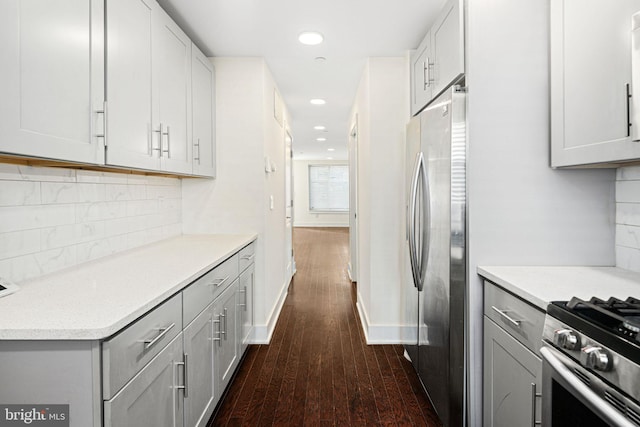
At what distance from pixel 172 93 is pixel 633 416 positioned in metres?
2.41

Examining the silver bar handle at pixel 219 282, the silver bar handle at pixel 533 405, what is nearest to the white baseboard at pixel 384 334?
the silver bar handle at pixel 219 282

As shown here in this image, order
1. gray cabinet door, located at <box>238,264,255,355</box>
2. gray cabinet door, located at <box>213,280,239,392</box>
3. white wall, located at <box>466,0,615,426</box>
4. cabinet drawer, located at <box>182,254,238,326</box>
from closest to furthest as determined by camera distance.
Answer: cabinet drawer, located at <box>182,254,238,326</box>, white wall, located at <box>466,0,615,426</box>, gray cabinet door, located at <box>213,280,239,392</box>, gray cabinet door, located at <box>238,264,255,355</box>

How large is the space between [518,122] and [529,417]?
1.27m

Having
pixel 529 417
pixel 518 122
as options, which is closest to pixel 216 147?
pixel 518 122

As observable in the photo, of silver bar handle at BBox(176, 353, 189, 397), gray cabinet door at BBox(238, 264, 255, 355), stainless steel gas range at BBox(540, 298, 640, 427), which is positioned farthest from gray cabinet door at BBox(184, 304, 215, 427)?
stainless steel gas range at BBox(540, 298, 640, 427)

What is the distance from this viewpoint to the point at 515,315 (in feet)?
4.64

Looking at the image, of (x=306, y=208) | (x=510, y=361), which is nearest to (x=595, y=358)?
(x=510, y=361)

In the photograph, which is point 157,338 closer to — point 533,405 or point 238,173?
point 533,405

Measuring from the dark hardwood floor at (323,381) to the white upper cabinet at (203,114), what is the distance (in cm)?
150

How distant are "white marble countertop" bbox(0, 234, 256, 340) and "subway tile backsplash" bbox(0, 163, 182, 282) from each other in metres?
0.08

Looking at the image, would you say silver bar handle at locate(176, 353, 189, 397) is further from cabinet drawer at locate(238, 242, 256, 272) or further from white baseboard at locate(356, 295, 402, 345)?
white baseboard at locate(356, 295, 402, 345)

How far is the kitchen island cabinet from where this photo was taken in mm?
976

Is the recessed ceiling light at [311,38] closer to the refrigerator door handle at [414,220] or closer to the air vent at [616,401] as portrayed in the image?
the refrigerator door handle at [414,220]

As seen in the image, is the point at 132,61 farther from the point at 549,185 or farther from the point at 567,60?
the point at 549,185
